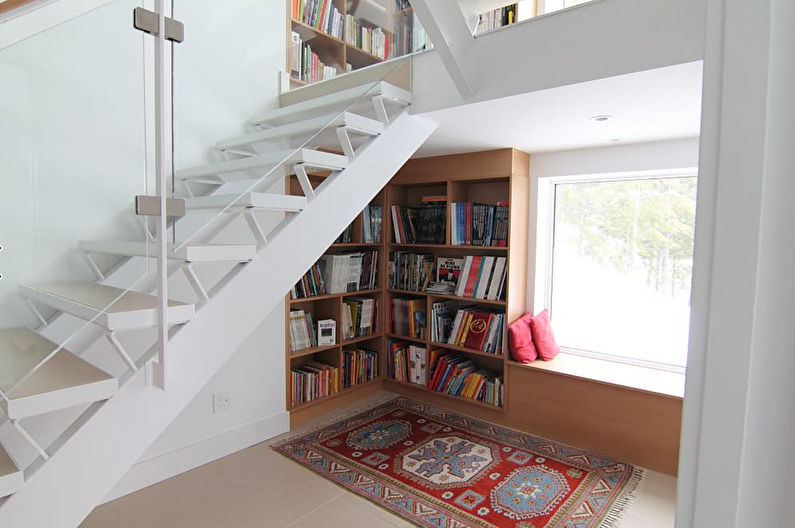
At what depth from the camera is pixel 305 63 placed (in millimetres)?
2666

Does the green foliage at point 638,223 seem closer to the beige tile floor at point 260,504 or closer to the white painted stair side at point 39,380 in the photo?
the beige tile floor at point 260,504

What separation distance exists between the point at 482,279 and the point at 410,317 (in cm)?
69

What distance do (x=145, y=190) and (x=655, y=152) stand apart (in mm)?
2750

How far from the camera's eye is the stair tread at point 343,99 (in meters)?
2.14

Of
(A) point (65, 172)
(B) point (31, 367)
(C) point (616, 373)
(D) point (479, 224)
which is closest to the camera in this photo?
(B) point (31, 367)

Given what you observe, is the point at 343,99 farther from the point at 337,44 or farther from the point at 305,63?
the point at 305,63

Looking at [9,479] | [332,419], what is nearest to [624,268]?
[332,419]

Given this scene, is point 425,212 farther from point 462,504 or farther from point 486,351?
point 462,504

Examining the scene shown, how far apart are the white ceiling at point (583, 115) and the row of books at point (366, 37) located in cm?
43

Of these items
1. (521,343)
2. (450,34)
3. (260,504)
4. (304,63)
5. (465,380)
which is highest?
(304,63)

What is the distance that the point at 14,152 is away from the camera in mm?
1254

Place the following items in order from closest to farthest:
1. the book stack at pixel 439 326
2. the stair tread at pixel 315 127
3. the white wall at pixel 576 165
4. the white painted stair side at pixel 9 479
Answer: the white painted stair side at pixel 9 479 < the stair tread at pixel 315 127 < the white wall at pixel 576 165 < the book stack at pixel 439 326

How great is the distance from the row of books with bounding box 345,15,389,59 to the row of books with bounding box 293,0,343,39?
12 cm

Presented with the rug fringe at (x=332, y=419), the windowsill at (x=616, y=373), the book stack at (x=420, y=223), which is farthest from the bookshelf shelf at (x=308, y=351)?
the windowsill at (x=616, y=373)
